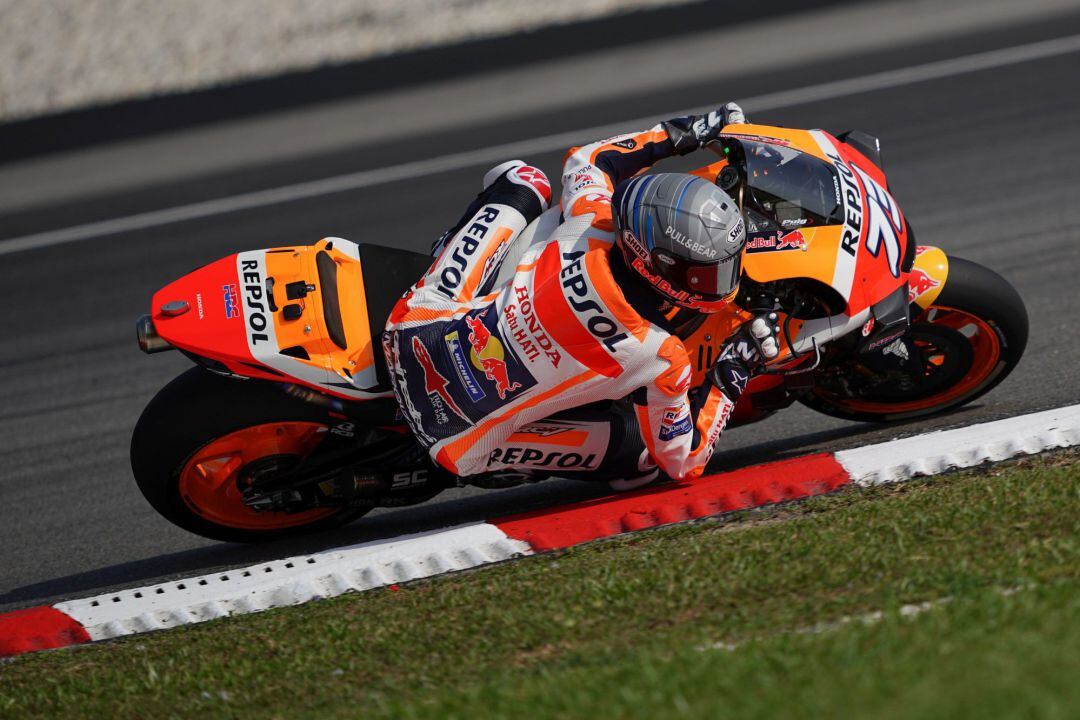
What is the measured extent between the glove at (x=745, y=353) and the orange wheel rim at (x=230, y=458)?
161 centimetres

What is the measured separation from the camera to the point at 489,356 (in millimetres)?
4391

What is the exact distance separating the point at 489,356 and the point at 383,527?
1416 millimetres

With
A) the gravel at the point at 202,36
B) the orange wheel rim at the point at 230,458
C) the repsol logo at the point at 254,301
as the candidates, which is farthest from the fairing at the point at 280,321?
the gravel at the point at 202,36

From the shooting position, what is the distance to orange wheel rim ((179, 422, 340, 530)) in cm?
477

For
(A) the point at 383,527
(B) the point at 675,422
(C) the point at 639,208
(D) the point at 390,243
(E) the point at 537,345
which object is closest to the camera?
(C) the point at 639,208

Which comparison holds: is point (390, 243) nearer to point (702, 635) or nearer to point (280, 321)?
point (280, 321)

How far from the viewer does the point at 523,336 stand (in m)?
4.31

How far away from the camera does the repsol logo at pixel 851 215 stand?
432cm

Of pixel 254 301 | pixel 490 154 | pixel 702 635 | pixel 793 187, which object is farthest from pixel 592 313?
pixel 490 154

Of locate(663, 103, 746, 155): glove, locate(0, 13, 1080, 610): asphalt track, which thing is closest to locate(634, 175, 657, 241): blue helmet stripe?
locate(663, 103, 746, 155): glove

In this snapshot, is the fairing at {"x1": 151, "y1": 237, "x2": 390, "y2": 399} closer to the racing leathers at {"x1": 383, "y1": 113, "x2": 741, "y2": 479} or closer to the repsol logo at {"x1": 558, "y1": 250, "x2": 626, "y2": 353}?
the racing leathers at {"x1": 383, "y1": 113, "x2": 741, "y2": 479}

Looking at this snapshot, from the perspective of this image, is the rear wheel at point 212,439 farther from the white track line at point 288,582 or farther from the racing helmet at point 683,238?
the racing helmet at point 683,238

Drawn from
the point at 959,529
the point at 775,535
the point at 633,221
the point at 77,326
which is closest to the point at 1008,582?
the point at 959,529

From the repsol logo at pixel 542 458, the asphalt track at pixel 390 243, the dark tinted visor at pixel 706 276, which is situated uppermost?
the dark tinted visor at pixel 706 276
